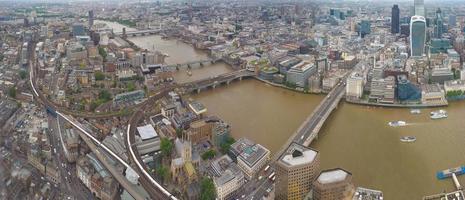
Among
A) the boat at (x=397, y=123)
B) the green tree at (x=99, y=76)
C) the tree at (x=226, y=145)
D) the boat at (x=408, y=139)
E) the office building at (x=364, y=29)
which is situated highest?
the office building at (x=364, y=29)

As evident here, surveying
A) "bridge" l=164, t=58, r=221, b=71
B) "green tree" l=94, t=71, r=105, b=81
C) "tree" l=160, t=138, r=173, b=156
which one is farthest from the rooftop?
"bridge" l=164, t=58, r=221, b=71

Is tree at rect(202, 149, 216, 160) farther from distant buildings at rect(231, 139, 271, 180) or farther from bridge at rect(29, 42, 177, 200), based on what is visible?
bridge at rect(29, 42, 177, 200)

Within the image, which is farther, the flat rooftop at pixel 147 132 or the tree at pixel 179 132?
the tree at pixel 179 132

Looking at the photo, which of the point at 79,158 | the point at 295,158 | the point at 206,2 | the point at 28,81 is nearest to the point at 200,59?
the point at 28,81

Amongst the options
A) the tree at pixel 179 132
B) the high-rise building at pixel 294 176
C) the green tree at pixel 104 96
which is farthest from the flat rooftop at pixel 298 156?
the green tree at pixel 104 96

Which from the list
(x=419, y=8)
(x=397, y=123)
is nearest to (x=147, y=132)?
(x=397, y=123)

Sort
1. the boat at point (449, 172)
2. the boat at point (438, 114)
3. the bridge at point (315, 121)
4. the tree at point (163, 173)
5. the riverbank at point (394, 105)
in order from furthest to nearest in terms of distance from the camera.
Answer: the riverbank at point (394, 105) < the boat at point (438, 114) < the bridge at point (315, 121) < the tree at point (163, 173) < the boat at point (449, 172)

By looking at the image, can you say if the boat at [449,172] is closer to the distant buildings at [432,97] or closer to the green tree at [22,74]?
the distant buildings at [432,97]

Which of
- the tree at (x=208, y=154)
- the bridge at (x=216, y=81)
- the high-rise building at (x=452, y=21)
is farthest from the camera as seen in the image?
the high-rise building at (x=452, y=21)
